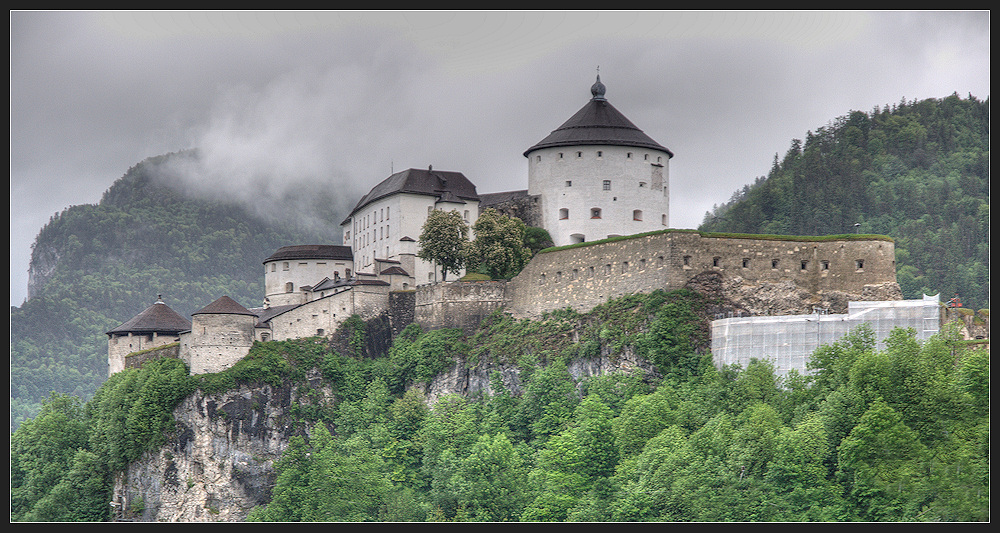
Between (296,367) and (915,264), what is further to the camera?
(915,264)

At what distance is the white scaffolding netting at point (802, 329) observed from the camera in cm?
6844

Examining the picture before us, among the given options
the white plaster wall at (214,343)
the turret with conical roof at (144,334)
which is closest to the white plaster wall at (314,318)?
the white plaster wall at (214,343)

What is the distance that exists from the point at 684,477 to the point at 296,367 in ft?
89.1

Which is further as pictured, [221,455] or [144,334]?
[144,334]

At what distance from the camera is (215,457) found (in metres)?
83.8

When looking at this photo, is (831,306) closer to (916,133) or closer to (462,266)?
(462,266)

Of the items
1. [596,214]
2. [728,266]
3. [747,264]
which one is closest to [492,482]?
[728,266]

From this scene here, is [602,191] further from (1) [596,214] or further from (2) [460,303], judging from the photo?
(2) [460,303]

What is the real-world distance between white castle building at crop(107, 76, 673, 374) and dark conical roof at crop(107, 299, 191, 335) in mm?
58

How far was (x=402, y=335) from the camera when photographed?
88.1 m

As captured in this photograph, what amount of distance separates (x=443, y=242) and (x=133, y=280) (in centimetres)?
11288

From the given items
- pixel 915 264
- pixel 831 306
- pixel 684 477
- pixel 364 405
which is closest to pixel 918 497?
pixel 684 477

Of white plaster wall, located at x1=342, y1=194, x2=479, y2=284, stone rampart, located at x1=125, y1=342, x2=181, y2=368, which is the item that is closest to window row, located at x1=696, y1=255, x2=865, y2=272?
white plaster wall, located at x1=342, y1=194, x2=479, y2=284

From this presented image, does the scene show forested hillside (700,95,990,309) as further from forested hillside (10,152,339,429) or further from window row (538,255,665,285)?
forested hillside (10,152,339,429)
